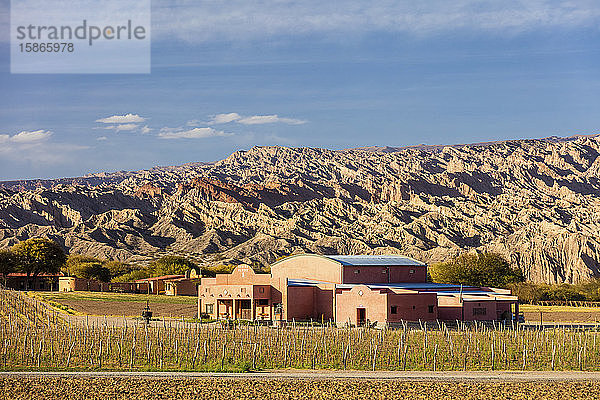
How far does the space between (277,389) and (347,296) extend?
26.6m

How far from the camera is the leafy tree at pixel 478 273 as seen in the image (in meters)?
103

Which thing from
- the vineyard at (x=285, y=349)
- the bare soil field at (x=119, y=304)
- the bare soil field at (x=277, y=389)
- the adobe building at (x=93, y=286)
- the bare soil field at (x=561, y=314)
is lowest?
the bare soil field at (x=561, y=314)

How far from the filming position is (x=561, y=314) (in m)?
78.4

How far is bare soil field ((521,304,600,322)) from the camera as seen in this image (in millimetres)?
72062

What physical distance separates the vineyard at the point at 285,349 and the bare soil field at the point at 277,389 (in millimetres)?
3959

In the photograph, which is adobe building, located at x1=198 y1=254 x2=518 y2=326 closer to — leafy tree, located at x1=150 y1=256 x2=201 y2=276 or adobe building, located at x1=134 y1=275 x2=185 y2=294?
adobe building, located at x1=134 y1=275 x2=185 y2=294

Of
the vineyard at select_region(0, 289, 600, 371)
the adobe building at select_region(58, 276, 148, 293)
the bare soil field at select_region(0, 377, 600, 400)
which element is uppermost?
the adobe building at select_region(58, 276, 148, 293)

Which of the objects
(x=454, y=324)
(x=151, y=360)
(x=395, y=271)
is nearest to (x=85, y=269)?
(x=395, y=271)

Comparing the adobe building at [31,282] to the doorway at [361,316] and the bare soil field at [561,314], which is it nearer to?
the doorway at [361,316]

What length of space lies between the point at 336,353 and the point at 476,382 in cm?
1040

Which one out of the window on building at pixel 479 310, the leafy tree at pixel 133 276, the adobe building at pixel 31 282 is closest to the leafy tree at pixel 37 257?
the adobe building at pixel 31 282

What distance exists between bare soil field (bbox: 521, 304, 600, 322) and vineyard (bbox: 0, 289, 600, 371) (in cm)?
1619

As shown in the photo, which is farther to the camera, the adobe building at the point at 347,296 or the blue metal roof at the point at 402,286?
the blue metal roof at the point at 402,286

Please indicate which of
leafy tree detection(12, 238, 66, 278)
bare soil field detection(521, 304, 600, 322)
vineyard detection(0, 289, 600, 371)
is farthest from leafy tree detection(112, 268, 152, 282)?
vineyard detection(0, 289, 600, 371)
